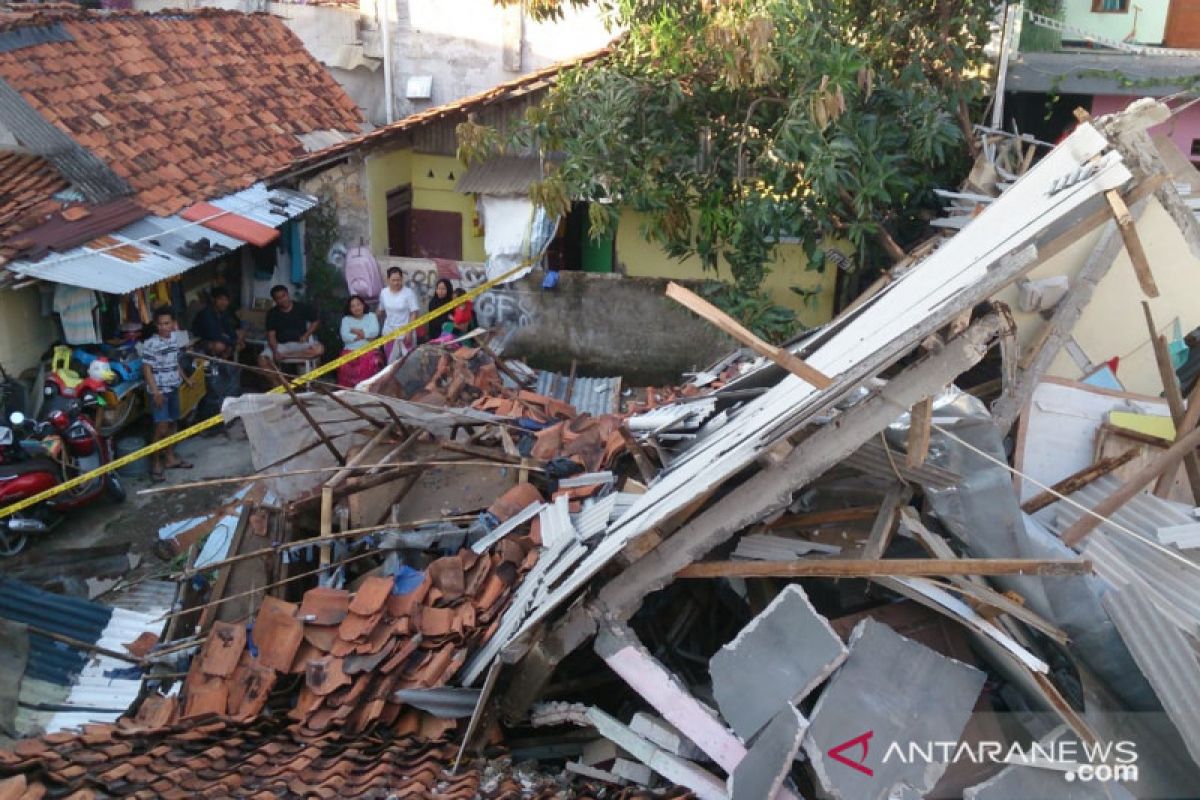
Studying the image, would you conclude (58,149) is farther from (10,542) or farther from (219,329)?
(10,542)

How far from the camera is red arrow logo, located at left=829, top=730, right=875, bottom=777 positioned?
4.15 meters

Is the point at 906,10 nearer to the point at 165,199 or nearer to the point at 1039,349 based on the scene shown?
the point at 1039,349

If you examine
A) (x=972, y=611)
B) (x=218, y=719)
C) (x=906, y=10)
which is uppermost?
(x=906, y=10)

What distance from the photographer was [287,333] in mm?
12164

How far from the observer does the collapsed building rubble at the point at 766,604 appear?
421cm

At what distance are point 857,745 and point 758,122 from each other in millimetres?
7245

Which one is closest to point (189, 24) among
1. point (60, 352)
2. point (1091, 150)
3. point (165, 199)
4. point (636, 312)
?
point (165, 199)

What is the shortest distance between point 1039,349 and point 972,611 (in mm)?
2978

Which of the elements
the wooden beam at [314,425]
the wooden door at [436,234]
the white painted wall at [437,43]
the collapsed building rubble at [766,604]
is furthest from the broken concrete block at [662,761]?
the white painted wall at [437,43]

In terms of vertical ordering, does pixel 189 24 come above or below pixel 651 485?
above

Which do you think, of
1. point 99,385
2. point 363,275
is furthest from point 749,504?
point 363,275

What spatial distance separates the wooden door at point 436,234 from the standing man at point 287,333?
2.89m

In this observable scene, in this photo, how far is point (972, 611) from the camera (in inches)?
175

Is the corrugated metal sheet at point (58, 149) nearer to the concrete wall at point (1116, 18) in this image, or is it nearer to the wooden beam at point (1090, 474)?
the wooden beam at point (1090, 474)
